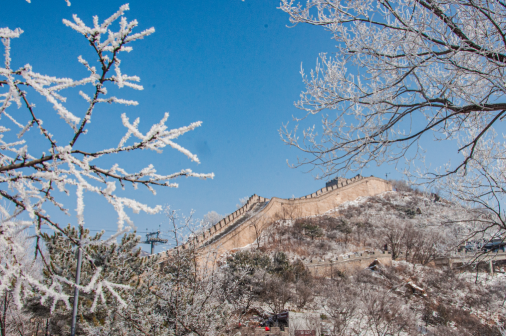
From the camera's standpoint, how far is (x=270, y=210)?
97.5 feet

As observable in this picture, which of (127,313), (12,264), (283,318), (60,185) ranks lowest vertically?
(283,318)

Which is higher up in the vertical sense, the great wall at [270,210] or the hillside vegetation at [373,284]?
the great wall at [270,210]

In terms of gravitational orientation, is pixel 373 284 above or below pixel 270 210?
below

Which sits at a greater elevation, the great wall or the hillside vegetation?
the great wall

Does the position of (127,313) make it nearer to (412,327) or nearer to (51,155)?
(51,155)

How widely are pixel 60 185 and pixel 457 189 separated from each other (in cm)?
477

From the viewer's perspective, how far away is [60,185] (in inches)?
55.6

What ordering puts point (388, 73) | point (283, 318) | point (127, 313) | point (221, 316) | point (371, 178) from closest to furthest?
point (388, 73), point (127, 313), point (221, 316), point (283, 318), point (371, 178)

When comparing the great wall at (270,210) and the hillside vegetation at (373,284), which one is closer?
the hillside vegetation at (373,284)

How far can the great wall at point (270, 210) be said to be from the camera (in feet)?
76.2

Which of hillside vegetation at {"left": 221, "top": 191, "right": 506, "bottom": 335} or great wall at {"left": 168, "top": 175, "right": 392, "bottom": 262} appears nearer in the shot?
hillside vegetation at {"left": 221, "top": 191, "right": 506, "bottom": 335}

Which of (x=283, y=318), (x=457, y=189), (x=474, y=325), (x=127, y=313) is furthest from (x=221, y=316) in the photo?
(x=474, y=325)

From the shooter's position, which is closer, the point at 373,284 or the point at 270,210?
the point at 373,284

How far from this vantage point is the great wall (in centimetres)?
2322
